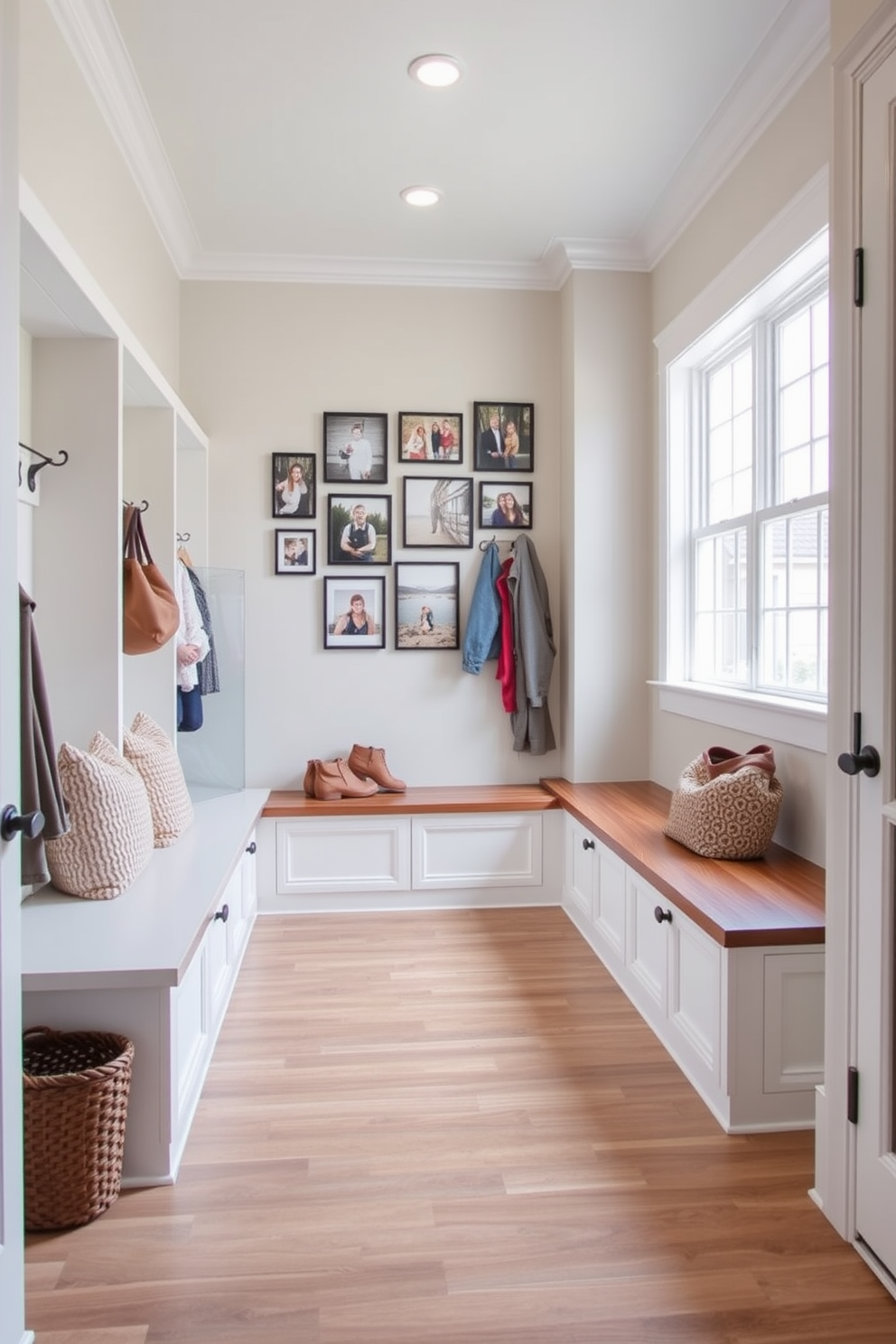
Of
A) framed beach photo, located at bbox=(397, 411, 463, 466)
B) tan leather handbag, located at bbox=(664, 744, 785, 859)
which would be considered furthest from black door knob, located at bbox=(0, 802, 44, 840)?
framed beach photo, located at bbox=(397, 411, 463, 466)

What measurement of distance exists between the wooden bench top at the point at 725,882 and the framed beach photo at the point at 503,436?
67.5 inches

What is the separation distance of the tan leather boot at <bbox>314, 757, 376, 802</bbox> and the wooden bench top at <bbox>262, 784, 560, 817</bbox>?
33mm

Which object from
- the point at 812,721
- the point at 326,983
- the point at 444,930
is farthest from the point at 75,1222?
the point at 812,721

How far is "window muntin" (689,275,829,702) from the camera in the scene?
9.21 feet

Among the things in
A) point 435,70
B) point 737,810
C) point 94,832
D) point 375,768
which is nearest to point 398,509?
point 375,768

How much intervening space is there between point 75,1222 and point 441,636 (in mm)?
2873

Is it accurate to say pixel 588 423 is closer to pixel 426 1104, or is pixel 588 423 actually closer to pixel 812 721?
Result: pixel 812 721

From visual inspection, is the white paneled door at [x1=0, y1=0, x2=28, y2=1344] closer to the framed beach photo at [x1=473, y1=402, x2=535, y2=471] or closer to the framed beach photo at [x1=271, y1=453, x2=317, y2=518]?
the framed beach photo at [x1=271, y1=453, x2=317, y2=518]

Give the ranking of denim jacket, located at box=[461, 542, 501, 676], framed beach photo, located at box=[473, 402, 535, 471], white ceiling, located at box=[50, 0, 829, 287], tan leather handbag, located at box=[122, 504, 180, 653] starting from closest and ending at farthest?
white ceiling, located at box=[50, 0, 829, 287]
tan leather handbag, located at box=[122, 504, 180, 653]
denim jacket, located at box=[461, 542, 501, 676]
framed beach photo, located at box=[473, 402, 535, 471]

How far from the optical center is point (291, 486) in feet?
13.6

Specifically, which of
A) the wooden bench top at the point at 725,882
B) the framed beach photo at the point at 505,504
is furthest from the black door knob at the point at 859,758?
the framed beach photo at the point at 505,504

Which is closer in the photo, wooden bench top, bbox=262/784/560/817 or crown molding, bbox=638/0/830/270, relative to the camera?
crown molding, bbox=638/0/830/270

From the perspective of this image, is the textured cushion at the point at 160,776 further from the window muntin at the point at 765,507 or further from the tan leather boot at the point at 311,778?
the window muntin at the point at 765,507

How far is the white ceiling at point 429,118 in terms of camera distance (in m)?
2.51
